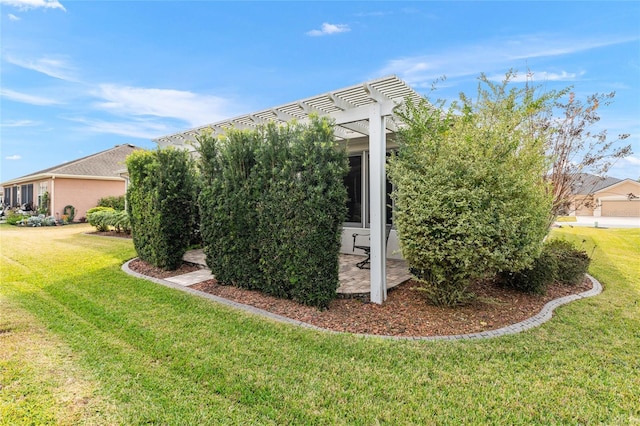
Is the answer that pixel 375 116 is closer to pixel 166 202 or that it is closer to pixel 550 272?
pixel 550 272

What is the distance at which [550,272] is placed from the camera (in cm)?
613

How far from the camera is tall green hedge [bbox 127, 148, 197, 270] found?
7.49m

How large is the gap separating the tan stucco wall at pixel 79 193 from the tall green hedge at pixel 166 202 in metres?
19.5

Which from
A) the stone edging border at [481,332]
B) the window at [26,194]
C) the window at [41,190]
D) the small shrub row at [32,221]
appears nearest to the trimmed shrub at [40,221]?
the small shrub row at [32,221]

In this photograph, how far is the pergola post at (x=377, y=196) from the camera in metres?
5.32

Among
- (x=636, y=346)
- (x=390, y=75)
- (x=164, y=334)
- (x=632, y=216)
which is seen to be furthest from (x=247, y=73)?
(x=632, y=216)

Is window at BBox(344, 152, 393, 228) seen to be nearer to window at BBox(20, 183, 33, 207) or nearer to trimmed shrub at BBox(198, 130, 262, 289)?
trimmed shrub at BBox(198, 130, 262, 289)

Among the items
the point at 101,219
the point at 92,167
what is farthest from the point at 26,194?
the point at 101,219

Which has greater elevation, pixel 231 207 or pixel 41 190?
pixel 41 190

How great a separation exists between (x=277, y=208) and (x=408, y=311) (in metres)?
2.75

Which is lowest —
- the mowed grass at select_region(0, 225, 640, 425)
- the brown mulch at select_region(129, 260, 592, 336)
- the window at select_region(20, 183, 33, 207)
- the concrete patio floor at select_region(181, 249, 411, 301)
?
the mowed grass at select_region(0, 225, 640, 425)

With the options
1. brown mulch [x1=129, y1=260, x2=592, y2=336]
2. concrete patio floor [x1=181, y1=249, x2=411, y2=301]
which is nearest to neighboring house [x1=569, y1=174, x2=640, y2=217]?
concrete patio floor [x1=181, y1=249, x2=411, y2=301]

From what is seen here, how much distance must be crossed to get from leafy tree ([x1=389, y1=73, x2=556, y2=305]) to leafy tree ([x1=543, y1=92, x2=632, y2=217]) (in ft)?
16.2

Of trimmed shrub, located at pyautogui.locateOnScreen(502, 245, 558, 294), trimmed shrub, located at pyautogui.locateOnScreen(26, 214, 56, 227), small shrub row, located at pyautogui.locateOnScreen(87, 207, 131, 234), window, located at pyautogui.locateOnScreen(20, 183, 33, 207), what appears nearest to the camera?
trimmed shrub, located at pyautogui.locateOnScreen(502, 245, 558, 294)
